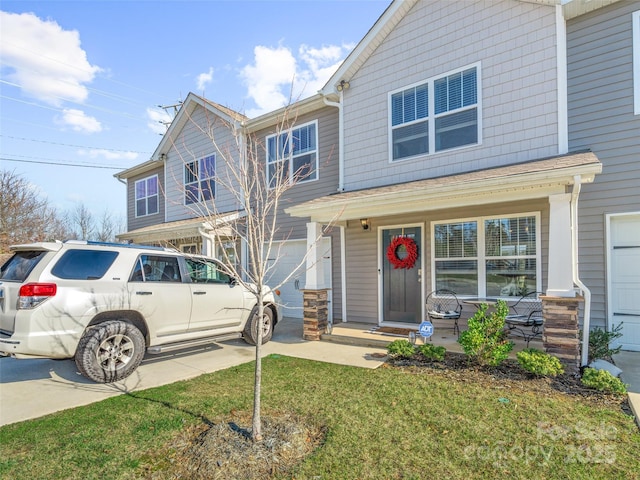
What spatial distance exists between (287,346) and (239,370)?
5.53ft

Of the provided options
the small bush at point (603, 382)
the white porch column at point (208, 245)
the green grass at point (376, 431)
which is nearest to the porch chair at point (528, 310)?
the small bush at point (603, 382)

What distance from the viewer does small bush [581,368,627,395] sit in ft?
13.5

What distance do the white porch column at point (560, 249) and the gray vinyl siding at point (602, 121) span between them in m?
1.52

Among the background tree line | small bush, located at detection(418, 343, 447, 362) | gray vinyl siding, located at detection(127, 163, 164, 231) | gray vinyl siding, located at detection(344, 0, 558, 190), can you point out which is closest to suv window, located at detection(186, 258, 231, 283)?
small bush, located at detection(418, 343, 447, 362)

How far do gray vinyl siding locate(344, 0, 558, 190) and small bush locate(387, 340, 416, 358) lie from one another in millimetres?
3430

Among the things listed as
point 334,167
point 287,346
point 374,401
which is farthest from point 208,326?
point 334,167

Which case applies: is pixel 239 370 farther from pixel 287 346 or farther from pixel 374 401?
pixel 374 401

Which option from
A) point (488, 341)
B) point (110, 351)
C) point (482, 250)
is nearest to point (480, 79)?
point (482, 250)

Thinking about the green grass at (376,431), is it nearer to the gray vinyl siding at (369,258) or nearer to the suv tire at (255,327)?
the suv tire at (255,327)

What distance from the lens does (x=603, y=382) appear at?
4.16 m

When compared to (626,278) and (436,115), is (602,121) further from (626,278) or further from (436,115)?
(436,115)

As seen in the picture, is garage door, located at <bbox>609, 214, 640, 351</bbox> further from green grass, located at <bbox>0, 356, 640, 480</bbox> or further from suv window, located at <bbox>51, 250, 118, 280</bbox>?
suv window, located at <bbox>51, 250, 118, 280</bbox>

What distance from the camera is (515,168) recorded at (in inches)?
226

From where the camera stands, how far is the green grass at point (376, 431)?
2.77 meters
